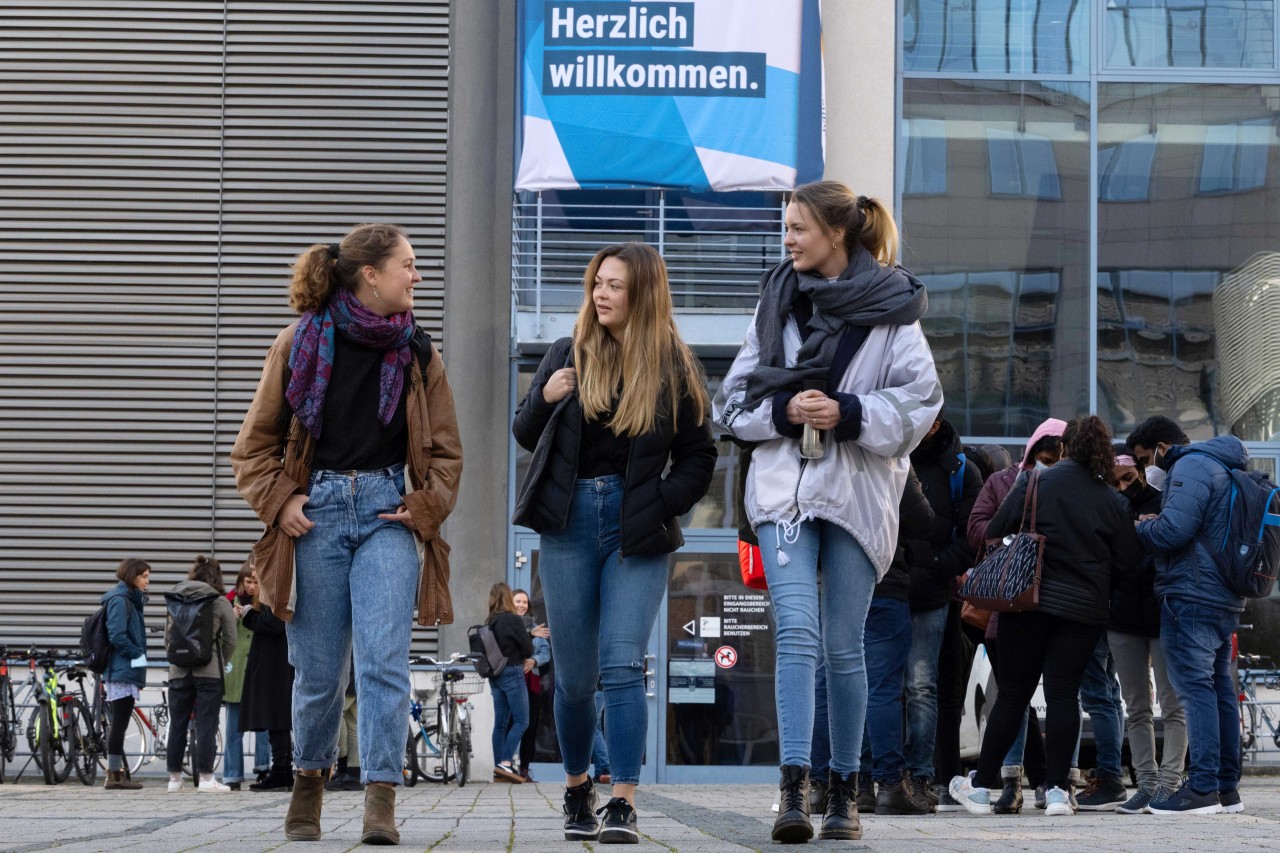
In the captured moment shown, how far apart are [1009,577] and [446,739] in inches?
310

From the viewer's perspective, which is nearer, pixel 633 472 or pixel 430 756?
pixel 633 472

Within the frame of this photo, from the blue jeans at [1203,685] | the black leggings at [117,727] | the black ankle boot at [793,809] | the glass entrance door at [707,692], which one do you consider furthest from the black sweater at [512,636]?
the black ankle boot at [793,809]

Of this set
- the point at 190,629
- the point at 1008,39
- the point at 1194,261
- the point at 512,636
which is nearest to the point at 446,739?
the point at 512,636

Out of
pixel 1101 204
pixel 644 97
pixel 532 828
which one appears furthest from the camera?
pixel 1101 204

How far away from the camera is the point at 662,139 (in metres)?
16.1

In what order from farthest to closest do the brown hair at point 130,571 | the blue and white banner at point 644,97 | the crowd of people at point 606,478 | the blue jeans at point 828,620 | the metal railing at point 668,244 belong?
the metal railing at point 668,244, the blue and white banner at point 644,97, the brown hair at point 130,571, the crowd of people at point 606,478, the blue jeans at point 828,620

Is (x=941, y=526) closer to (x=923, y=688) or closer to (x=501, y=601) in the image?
(x=923, y=688)

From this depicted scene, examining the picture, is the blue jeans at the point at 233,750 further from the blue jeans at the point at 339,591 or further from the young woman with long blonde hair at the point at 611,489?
the young woman with long blonde hair at the point at 611,489

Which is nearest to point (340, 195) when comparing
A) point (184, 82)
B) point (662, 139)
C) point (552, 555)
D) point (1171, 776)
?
point (184, 82)

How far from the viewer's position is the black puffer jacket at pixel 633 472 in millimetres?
5234

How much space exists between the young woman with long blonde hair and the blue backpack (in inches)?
141

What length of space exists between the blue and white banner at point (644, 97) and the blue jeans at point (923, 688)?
8.82 m

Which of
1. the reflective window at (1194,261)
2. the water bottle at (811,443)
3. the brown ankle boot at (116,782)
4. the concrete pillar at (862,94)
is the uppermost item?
the concrete pillar at (862,94)

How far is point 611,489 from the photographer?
17.5 feet
